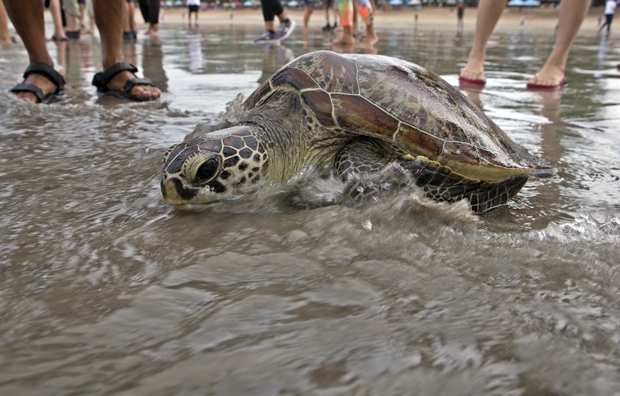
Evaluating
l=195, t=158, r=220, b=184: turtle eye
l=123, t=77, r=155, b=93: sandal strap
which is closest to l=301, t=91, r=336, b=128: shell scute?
l=195, t=158, r=220, b=184: turtle eye

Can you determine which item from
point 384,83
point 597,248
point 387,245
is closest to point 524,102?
point 384,83

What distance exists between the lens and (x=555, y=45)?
4.97m

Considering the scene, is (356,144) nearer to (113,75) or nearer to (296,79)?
(296,79)

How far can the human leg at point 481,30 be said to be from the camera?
4.96 m

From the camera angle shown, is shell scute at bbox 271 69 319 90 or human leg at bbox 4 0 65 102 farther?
human leg at bbox 4 0 65 102

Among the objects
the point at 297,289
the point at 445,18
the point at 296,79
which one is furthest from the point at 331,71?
the point at 445,18

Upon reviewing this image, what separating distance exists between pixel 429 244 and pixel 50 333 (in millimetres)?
1183

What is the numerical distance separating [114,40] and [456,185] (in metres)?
3.71

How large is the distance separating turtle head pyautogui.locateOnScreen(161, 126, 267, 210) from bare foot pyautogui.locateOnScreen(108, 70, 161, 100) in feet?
8.34

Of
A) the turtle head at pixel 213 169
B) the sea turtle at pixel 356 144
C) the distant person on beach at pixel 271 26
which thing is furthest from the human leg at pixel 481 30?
the distant person on beach at pixel 271 26

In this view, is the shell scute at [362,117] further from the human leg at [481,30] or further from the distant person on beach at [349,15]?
the distant person on beach at [349,15]

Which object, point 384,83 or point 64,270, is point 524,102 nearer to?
point 384,83

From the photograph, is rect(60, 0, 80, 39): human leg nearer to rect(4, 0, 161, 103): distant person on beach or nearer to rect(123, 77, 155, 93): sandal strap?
rect(4, 0, 161, 103): distant person on beach

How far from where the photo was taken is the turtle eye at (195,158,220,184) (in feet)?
6.34
